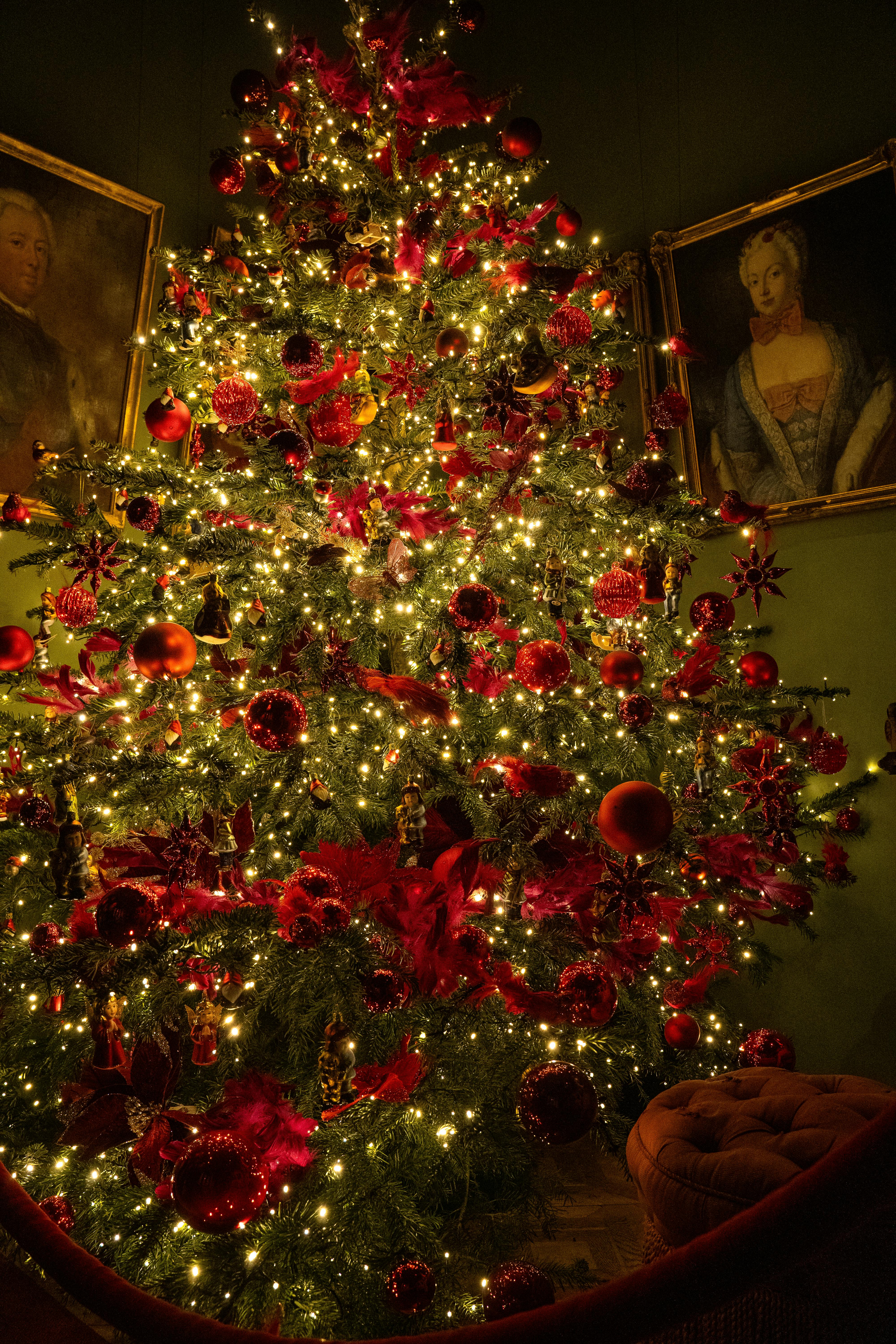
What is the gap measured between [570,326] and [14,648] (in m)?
1.58

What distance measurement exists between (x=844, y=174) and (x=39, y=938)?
3723mm

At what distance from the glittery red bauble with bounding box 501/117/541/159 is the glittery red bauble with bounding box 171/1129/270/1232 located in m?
2.52

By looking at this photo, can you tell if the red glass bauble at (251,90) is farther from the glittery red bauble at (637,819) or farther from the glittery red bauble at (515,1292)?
the glittery red bauble at (515,1292)

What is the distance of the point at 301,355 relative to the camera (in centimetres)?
162

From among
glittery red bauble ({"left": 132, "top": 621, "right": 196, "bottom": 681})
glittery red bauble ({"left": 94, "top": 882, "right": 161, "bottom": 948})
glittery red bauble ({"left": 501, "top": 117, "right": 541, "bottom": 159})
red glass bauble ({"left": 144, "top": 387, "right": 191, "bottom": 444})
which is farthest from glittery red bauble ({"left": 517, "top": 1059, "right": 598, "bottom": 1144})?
glittery red bauble ({"left": 501, "top": 117, "right": 541, "bottom": 159})

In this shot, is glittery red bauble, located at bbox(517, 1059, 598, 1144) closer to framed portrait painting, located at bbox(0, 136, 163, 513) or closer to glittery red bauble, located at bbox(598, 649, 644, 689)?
glittery red bauble, located at bbox(598, 649, 644, 689)

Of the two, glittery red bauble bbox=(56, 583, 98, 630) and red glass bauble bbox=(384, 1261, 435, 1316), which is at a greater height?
glittery red bauble bbox=(56, 583, 98, 630)

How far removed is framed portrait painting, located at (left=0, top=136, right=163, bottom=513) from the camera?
2664mm

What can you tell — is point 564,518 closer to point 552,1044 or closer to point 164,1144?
point 552,1044

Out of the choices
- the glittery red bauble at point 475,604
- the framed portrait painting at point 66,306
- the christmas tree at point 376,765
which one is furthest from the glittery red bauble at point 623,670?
the framed portrait painting at point 66,306

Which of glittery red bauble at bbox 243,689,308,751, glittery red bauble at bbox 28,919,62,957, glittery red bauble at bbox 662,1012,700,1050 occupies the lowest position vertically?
glittery red bauble at bbox 662,1012,700,1050

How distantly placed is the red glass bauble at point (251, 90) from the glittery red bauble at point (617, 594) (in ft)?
5.74

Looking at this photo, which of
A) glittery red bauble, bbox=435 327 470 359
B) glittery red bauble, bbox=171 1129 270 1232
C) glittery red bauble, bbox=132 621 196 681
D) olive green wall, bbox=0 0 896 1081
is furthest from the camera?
olive green wall, bbox=0 0 896 1081

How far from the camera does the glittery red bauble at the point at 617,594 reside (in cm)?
167
